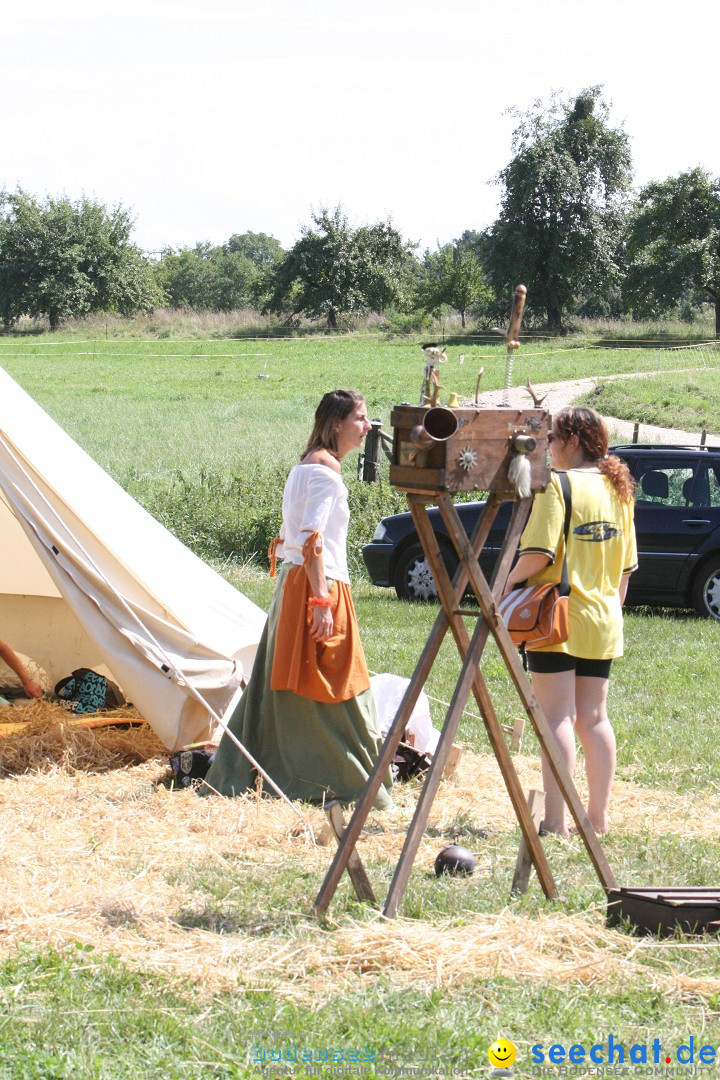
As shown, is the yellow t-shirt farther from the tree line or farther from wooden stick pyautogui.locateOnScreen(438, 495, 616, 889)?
the tree line

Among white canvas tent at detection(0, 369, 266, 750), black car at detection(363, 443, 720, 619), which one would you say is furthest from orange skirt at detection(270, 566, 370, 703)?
black car at detection(363, 443, 720, 619)

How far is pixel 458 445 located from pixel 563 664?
1313 millimetres

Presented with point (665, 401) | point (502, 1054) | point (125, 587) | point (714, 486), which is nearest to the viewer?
point (502, 1054)

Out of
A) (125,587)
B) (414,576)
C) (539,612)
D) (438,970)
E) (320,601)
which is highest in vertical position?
(539,612)

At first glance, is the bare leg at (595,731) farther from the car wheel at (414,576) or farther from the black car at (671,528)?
the car wheel at (414,576)

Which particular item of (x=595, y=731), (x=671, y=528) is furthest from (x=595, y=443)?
(x=671, y=528)

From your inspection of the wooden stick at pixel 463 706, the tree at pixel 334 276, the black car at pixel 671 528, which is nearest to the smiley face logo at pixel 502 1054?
the wooden stick at pixel 463 706

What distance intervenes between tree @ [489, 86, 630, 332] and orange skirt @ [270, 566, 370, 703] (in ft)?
151

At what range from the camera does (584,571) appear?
4.64 metres

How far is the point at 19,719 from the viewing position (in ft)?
22.3

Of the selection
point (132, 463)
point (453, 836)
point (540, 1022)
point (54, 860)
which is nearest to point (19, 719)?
point (54, 860)

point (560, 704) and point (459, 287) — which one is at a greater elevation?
point (459, 287)

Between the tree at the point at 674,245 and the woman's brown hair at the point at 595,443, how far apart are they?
47.8 m

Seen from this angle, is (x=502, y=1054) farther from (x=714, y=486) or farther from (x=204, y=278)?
(x=204, y=278)
